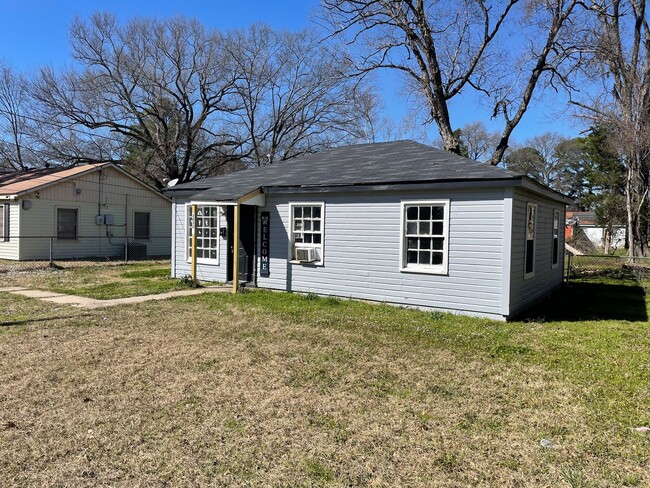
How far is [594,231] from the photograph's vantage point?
47531mm

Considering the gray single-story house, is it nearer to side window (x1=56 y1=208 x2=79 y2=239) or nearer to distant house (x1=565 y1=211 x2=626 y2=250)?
side window (x1=56 y1=208 x2=79 y2=239)

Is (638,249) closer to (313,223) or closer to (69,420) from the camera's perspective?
(313,223)

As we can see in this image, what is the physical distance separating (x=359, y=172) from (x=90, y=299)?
20.8 ft

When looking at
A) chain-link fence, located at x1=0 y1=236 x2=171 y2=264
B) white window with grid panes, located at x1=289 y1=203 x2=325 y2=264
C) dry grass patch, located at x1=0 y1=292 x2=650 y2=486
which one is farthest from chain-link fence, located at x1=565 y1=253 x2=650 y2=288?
chain-link fence, located at x1=0 y1=236 x2=171 y2=264

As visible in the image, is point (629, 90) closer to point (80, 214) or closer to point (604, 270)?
point (604, 270)

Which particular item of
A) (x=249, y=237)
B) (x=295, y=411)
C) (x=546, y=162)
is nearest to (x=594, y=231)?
(x=546, y=162)

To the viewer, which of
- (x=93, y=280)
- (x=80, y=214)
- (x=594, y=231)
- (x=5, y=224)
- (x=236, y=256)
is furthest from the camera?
(x=594, y=231)

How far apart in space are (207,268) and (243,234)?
1624 mm

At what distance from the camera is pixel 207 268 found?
40.4 ft

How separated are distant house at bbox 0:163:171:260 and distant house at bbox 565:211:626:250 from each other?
83.1 ft

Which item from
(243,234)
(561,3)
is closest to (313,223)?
(243,234)

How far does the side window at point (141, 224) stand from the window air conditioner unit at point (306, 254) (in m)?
13.5

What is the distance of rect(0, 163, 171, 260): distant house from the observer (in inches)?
697

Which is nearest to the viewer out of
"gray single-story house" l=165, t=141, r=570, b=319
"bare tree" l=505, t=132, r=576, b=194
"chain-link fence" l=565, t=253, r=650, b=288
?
"gray single-story house" l=165, t=141, r=570, b=319
